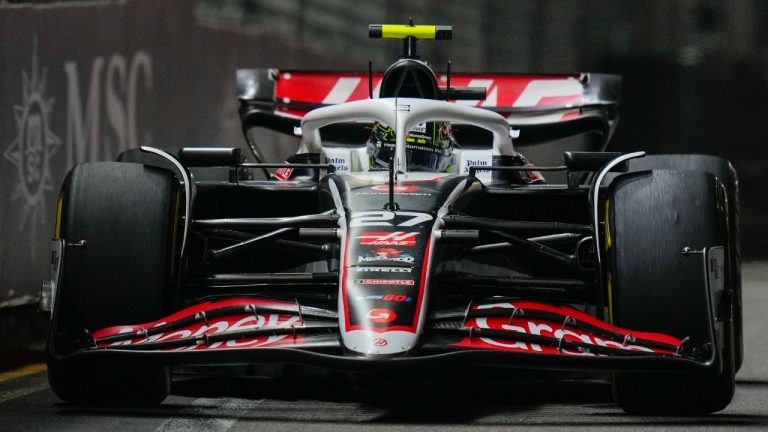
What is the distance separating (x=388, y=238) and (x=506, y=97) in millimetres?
4317

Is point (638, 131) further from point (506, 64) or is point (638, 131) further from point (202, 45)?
point (202, 45)

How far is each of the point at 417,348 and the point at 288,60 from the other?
31.8ft

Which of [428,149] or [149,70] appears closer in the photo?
[428,149]

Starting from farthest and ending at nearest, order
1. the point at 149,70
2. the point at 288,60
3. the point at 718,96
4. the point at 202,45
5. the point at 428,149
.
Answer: the point at 718,96 < the point at 288,60 < the point at 202,45 < the point at 149,70 < the point at 428,149

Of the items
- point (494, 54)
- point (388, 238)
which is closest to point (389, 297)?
point (388, 238)

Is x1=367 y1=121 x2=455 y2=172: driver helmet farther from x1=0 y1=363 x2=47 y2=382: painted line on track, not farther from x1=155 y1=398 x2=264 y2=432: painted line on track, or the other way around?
x1=0 y1=363 x2=47 y2=382: painted line on track

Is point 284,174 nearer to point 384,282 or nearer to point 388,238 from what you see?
point 388,238

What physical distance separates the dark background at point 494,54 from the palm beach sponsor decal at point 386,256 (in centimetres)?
548

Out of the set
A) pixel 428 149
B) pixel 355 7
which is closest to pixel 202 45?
pixel 355 7

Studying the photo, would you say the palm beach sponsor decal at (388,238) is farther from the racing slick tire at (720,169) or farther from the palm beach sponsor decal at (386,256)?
the racing slick tire at (720,169)

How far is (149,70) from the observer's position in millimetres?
11328

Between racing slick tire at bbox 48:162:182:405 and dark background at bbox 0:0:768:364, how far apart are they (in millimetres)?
4776

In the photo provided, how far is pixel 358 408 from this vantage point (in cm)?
537

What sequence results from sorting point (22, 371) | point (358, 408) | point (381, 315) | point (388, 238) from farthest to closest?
point (22, 371) → point (358, 408) → point (388, 238) → point (381, 315)
